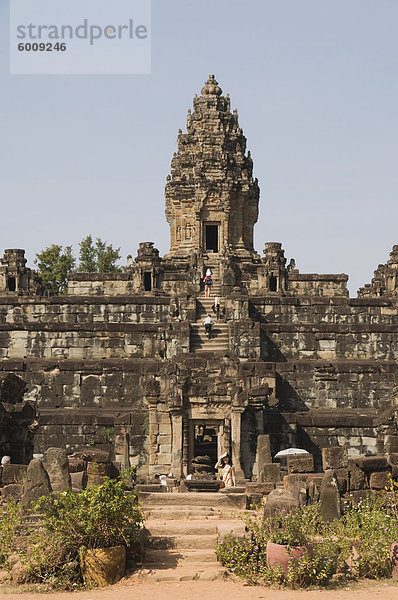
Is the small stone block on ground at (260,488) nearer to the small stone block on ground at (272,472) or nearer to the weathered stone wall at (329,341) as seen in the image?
the small stone block on ground at (272,472)

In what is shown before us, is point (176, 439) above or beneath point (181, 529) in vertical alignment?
above

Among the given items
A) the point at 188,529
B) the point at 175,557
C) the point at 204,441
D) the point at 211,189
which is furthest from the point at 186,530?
the point at 211,189

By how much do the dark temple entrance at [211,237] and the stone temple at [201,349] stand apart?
0.18 feet

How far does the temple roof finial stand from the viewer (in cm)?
4703

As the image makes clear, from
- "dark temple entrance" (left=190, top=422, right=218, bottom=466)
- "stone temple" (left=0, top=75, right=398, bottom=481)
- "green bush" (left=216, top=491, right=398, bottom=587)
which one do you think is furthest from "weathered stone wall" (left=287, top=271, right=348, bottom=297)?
"green bush" (left=216, top=491, right=398, bottom=587)

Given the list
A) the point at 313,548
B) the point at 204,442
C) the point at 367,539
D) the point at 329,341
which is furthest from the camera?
the point at 329,341

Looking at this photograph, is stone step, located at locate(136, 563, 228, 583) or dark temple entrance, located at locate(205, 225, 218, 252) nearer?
stone step, located at locate(136, 563, 228, 583)

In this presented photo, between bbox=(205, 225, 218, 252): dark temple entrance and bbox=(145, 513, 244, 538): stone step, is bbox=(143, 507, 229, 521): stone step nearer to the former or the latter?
bbox=(145, 513, 244, 538): stone step

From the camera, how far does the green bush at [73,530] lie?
14.3m

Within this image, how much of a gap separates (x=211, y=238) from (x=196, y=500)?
27163 millimetres

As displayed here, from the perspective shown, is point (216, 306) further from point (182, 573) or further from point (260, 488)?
point (182, 573)

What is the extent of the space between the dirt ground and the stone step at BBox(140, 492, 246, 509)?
4912mm

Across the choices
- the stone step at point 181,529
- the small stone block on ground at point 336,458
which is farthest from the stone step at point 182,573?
the small stone block on ground at point 336,458

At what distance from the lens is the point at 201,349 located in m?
32.1
